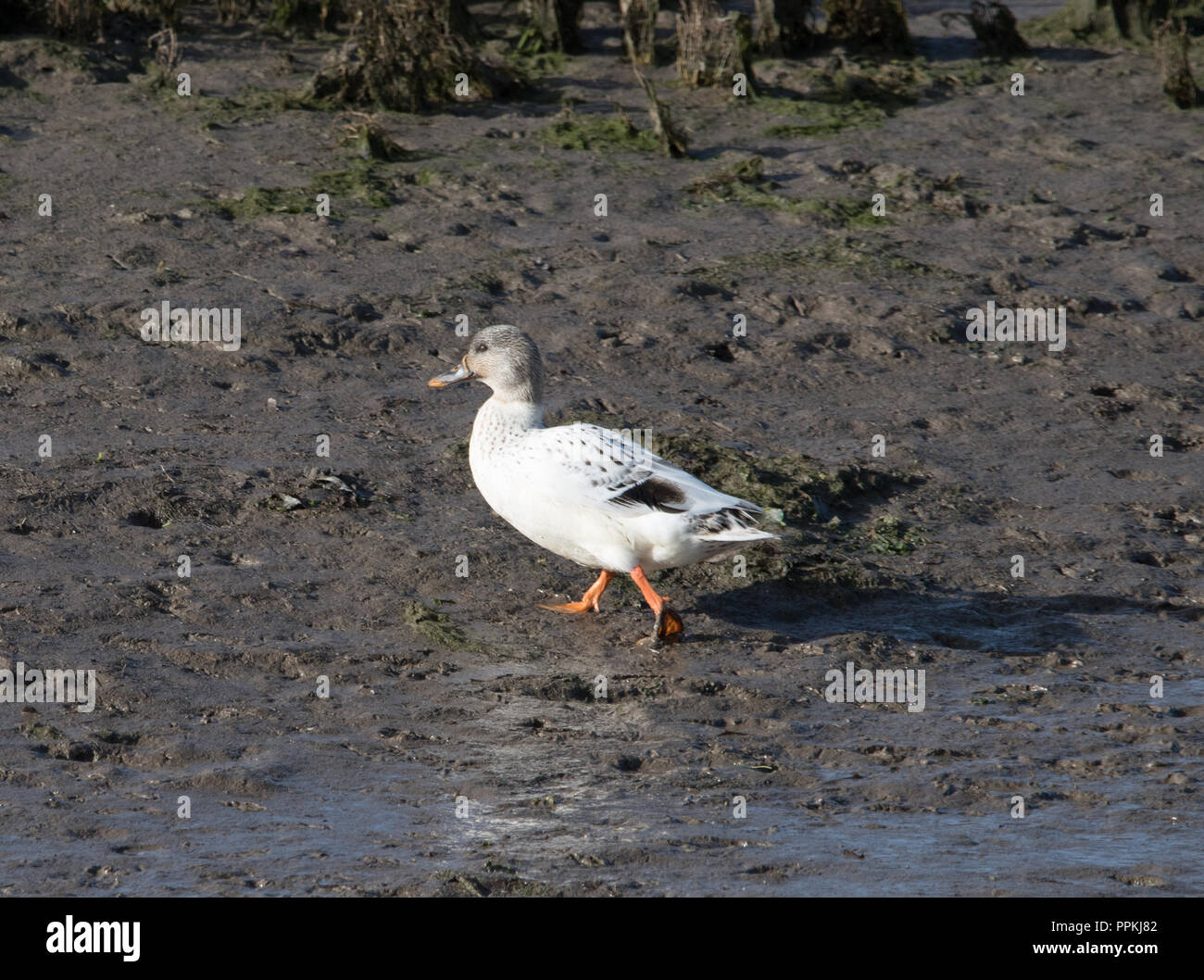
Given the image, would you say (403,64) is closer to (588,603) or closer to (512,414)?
(512,414)

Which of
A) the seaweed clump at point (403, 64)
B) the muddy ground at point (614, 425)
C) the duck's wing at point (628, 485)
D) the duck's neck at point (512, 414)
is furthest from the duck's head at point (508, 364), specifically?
the seaweed clump at point (403, 64)

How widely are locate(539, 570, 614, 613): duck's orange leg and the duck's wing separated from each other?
1.65 ft

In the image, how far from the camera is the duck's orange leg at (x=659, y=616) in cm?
691

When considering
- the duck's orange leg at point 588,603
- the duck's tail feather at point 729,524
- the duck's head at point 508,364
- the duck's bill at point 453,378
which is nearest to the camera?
the duck's tail feather at point 729,524

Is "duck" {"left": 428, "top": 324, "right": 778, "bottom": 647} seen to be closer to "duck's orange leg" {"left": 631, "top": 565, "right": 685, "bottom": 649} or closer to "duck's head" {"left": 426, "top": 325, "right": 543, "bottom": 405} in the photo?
"duck's orange leg" {"left": 631, "top": 565, "right": 685, "bottom": 649}

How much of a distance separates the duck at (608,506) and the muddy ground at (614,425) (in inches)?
12.8

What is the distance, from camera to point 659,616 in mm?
6895

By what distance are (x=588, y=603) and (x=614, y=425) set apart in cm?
186

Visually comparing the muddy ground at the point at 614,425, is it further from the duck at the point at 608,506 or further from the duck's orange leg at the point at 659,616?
the duck at the point at 608,506

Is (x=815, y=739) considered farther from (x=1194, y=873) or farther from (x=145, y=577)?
(x=145, y=577)

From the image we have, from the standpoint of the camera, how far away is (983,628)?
287 inches

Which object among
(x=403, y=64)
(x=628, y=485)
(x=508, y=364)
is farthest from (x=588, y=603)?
(x=403, y=64)

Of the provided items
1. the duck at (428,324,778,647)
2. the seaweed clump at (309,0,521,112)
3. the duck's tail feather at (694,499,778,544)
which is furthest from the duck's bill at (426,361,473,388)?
the seaweed clump at (309,0,521,112)

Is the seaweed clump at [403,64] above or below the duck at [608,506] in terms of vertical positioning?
above
